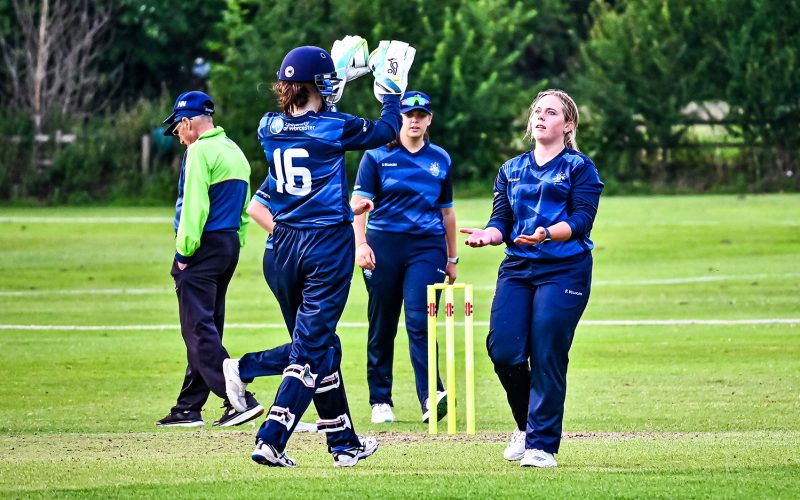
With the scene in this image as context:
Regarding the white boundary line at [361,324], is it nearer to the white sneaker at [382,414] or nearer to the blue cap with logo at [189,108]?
the white sneaker at [382,414]

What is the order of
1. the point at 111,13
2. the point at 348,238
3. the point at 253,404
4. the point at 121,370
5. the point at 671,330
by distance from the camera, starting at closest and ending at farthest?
1. the point at 348,238
2. the point at 253,404
3. the point at 121,370
4. the point at 671,330
5. the point at 111,13

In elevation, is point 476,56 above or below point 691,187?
above

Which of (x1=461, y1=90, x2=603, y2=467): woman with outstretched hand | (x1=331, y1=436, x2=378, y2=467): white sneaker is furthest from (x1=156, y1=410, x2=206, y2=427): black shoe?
(x1=461, y1=90, x2=603, y2=467): woman with outstretched hand

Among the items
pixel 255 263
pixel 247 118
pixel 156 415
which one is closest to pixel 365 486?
pixel 156 415

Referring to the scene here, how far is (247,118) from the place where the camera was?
46219 millimetres

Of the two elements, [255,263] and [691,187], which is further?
[691,187]

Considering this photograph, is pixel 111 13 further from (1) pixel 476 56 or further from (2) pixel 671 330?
(2) pixel 671 330

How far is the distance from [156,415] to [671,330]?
8020 millimetres

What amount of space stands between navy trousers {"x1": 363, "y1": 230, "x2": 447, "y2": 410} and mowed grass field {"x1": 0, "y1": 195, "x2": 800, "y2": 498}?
41cm

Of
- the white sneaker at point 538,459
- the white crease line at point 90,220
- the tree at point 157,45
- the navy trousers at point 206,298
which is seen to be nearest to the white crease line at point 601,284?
the navy trousers at point 206,298

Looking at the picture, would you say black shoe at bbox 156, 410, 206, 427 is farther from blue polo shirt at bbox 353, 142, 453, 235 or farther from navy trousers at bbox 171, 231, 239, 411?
blue polo shirt at bbox 353, 142, 453, 235

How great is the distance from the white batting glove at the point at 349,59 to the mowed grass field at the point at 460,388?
197 centimetres

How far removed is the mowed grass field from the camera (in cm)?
777

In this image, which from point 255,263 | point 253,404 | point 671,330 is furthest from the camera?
point 255,263
